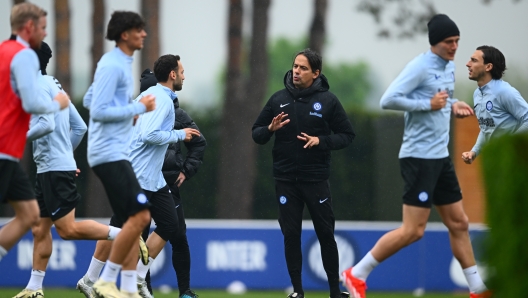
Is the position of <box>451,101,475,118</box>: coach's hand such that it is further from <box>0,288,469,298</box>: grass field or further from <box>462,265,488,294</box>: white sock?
<box>0,288,469,298</box>: grass field

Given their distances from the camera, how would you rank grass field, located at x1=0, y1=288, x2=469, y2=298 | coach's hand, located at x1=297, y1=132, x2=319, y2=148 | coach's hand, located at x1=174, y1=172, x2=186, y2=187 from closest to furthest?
1. coach's hand, located at x1=297, y1=132, x2=319, y2=148
2. coach's hand, located at x1=174, y1=172, x2=186, y2=187
3. grass field, located at x1=0, y1=288, x2=469, y2=298

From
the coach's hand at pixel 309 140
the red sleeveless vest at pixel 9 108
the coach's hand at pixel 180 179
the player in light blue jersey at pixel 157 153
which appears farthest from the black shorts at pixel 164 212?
the red sleeveless vest at pixel 9 108

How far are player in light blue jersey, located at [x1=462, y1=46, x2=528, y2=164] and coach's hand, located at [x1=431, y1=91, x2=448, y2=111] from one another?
113cm

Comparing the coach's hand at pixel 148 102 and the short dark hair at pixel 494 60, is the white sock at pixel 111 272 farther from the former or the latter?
the short dark hair at pixel 494 60

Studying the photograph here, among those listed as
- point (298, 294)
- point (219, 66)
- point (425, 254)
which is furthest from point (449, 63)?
point (219, 66)

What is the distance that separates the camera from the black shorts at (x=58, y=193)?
264 inches

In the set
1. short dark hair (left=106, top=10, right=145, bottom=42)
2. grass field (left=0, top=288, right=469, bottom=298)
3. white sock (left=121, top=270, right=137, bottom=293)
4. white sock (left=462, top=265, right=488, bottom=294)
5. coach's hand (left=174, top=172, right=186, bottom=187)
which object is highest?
short dark hair (left=106, top=10, right=145, bottom=42)

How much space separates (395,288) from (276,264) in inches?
58.8

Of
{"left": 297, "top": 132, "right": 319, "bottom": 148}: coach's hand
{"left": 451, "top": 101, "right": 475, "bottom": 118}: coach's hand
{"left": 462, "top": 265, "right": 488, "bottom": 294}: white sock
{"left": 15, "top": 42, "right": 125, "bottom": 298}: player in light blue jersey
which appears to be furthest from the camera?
{"left": 297, "top": 132, "right": 319, "bottom": 148}: coach's hand

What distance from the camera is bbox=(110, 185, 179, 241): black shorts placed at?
7.18 meters

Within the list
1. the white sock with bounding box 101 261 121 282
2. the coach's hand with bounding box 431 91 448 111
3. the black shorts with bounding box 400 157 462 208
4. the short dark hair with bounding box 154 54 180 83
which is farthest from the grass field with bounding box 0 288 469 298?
the coach's hand with bounding box 431 91 448 111

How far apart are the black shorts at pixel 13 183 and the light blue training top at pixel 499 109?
151 inches

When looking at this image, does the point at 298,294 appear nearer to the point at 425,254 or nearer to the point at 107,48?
the point at 425,254

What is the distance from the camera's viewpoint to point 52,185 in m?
6.76
